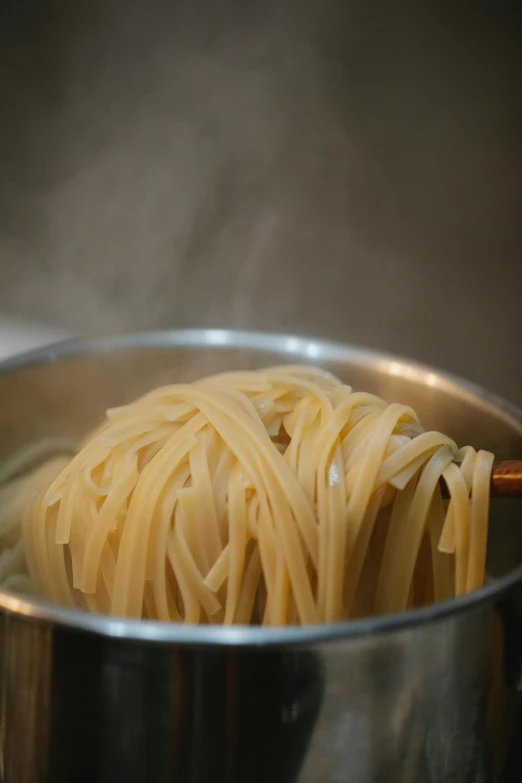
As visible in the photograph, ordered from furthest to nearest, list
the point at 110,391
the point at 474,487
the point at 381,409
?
1. the point at 110,391
2. the point at 381,409
3. the point at 474,487

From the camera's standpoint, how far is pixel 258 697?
0.41m

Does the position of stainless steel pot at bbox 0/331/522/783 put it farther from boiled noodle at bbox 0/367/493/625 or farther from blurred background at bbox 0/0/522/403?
blurred background at bbox 0/0/522/403

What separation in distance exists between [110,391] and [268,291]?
0.26m

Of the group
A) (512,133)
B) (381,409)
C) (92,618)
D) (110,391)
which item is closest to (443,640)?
(92,618)

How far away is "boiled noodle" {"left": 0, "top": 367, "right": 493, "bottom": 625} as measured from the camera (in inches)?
24.4

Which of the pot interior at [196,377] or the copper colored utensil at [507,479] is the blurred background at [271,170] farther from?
the copper colored utensil at [507,479]

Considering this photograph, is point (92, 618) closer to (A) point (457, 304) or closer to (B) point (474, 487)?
(B) point (474, 487)

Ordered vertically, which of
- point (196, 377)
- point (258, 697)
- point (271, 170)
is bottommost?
point (258, 697)

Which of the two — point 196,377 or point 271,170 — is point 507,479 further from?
point 271,170

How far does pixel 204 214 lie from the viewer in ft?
3.20

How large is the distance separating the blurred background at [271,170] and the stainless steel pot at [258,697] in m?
0.54

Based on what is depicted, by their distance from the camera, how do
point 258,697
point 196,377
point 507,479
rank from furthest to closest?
point 196,377 < point 507,479 < point 258,697

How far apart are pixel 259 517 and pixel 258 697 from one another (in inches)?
9.1

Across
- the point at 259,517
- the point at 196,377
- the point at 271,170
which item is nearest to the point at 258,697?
the point at 259,517
